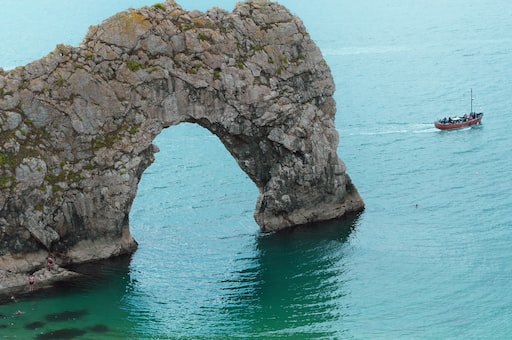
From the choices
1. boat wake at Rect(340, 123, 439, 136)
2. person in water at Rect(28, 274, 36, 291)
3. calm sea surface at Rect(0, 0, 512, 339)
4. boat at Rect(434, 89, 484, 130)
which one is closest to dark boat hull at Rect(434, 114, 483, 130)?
boat at Rect(434, 89, 484, 130)

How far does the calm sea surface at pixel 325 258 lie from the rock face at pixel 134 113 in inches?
212

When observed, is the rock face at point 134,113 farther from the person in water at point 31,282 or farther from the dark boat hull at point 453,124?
the dark boat hull at point 453,124

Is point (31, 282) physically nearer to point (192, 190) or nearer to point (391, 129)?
point (192, 190)

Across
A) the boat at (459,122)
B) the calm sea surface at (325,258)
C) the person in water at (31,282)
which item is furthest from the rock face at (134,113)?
the boat at (459,122)

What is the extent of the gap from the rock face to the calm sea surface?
5.39 meters

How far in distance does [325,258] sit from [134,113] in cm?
2267

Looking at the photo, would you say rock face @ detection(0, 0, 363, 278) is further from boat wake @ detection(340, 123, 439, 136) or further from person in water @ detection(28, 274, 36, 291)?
boat wake @ detection(340, 123, 439, 136)

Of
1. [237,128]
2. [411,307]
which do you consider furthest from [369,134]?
[411,307]

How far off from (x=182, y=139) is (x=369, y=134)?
27.7 m

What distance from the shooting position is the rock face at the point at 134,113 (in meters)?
70.5

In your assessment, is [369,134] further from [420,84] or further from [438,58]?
[438,58]

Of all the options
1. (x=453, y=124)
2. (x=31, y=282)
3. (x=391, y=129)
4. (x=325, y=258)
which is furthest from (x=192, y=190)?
(x=453, y=124)

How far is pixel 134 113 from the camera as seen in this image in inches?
2904

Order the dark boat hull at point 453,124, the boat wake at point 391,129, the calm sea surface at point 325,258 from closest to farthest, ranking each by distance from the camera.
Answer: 1. the calm sea surface at point 325,258
2. the dark boat hull at point 453,124
3. the boat wake at point 391,129
